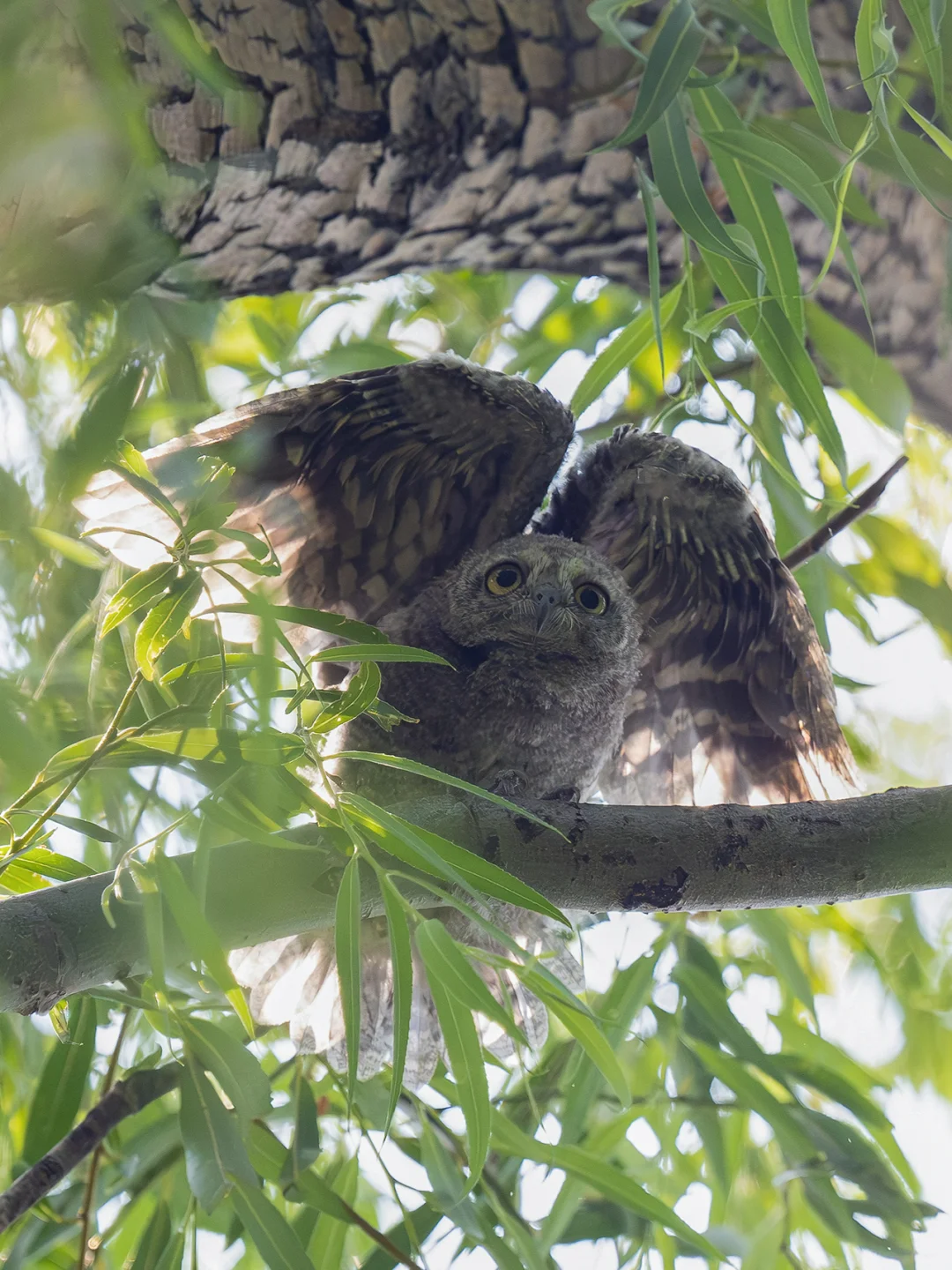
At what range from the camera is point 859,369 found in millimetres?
1808

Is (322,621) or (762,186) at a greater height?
(762,186)

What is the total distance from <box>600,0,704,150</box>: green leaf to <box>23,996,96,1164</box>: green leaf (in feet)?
3.71

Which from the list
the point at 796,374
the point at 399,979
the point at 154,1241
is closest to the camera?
the point at 399,979

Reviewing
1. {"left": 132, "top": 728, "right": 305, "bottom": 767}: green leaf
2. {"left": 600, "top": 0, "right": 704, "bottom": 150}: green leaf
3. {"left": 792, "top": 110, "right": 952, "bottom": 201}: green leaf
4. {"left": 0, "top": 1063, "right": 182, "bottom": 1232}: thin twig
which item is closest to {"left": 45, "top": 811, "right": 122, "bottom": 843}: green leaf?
{"left": 132, "top": 728, "right": 305, "bottom": 767}: green leaf

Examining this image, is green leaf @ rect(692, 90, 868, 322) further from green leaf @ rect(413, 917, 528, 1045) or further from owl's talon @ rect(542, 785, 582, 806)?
owl's talon @ rect(542, 785, 582, 806)

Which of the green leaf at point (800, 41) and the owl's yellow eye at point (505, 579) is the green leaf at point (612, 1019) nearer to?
the owl's yellow eye at point (505, 579)

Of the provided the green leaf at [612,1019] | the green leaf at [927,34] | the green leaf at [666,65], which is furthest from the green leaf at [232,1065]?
the green leaf at [927,34]

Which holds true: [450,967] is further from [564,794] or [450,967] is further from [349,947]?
[564,794]

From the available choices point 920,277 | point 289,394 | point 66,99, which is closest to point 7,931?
point 66,99

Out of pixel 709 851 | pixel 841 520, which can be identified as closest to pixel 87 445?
pixel 709 851

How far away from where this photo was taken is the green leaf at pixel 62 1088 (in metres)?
1.29

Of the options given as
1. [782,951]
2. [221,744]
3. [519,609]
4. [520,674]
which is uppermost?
[519,609]

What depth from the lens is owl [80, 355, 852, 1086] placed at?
5.08 ft

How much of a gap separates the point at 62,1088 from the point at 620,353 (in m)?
1.21
